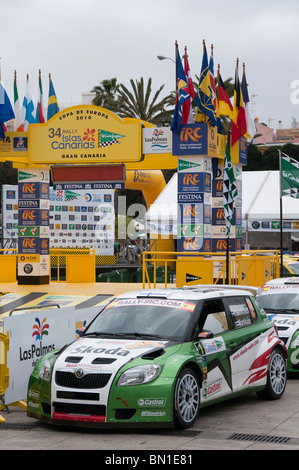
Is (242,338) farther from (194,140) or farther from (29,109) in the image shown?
(29,109)

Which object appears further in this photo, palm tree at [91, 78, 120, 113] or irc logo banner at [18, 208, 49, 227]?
palm tree at [91, 78, 120, 113]

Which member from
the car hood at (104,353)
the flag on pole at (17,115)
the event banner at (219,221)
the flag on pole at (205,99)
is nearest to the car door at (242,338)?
the car hood at (104,353)

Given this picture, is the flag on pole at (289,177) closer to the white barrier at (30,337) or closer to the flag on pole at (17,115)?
the flag on pole at (17,115)

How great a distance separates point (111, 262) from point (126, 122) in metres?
22.9

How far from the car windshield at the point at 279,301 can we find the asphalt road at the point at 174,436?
12.2ft

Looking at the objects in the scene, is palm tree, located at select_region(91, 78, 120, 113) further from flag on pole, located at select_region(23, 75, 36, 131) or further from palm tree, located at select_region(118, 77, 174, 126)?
flag on pole, located at select_region(23, 75, 36, 131)

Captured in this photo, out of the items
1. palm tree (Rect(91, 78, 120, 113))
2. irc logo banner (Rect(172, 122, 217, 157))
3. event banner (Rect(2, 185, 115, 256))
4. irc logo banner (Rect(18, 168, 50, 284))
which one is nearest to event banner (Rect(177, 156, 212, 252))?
irc logo banner (Rect(172, 122, 217, 157))

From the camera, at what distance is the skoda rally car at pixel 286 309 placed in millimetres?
11734

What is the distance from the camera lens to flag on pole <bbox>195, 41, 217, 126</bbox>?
67.9 feet

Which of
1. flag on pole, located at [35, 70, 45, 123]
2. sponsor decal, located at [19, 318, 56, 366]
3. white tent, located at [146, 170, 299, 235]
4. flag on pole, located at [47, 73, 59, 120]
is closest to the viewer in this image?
sponsor decal, located at [19, 318, 56, 366]

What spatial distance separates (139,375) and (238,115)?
51.3ft

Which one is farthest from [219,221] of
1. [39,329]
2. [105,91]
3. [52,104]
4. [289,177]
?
[105,91]

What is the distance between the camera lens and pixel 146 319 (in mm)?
9078

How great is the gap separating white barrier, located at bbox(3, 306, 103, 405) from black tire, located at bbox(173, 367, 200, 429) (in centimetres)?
255
